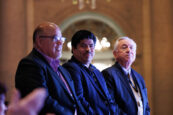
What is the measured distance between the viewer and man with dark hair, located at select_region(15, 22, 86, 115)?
2.88 meters

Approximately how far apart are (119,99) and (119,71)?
0.41m

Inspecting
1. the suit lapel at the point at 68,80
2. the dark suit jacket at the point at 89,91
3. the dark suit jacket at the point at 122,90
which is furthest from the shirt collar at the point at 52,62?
the dark suit jacket at the point at 122,90

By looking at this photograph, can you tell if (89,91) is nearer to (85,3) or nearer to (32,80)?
(32,80)

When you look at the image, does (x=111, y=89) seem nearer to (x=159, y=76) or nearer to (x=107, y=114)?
(x=107, y=114)

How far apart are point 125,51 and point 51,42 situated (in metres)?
1.55

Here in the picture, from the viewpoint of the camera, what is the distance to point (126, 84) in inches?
172

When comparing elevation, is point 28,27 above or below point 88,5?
below

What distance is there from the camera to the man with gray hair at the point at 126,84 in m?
4.27

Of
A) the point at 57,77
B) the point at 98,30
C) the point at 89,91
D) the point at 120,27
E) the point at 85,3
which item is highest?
the point at 85,3

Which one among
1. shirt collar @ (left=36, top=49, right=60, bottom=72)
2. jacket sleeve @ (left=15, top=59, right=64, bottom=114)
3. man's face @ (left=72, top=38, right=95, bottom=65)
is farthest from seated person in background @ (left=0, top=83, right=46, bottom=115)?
man's face @ (left=72, top=38, right=95, bottom=65)

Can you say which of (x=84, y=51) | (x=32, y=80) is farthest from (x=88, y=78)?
(x=32, y=80)

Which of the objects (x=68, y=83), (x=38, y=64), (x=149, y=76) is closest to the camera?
(x=38, y=64)

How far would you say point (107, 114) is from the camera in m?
3.88

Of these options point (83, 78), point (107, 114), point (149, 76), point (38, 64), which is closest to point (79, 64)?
point (83, 78)
